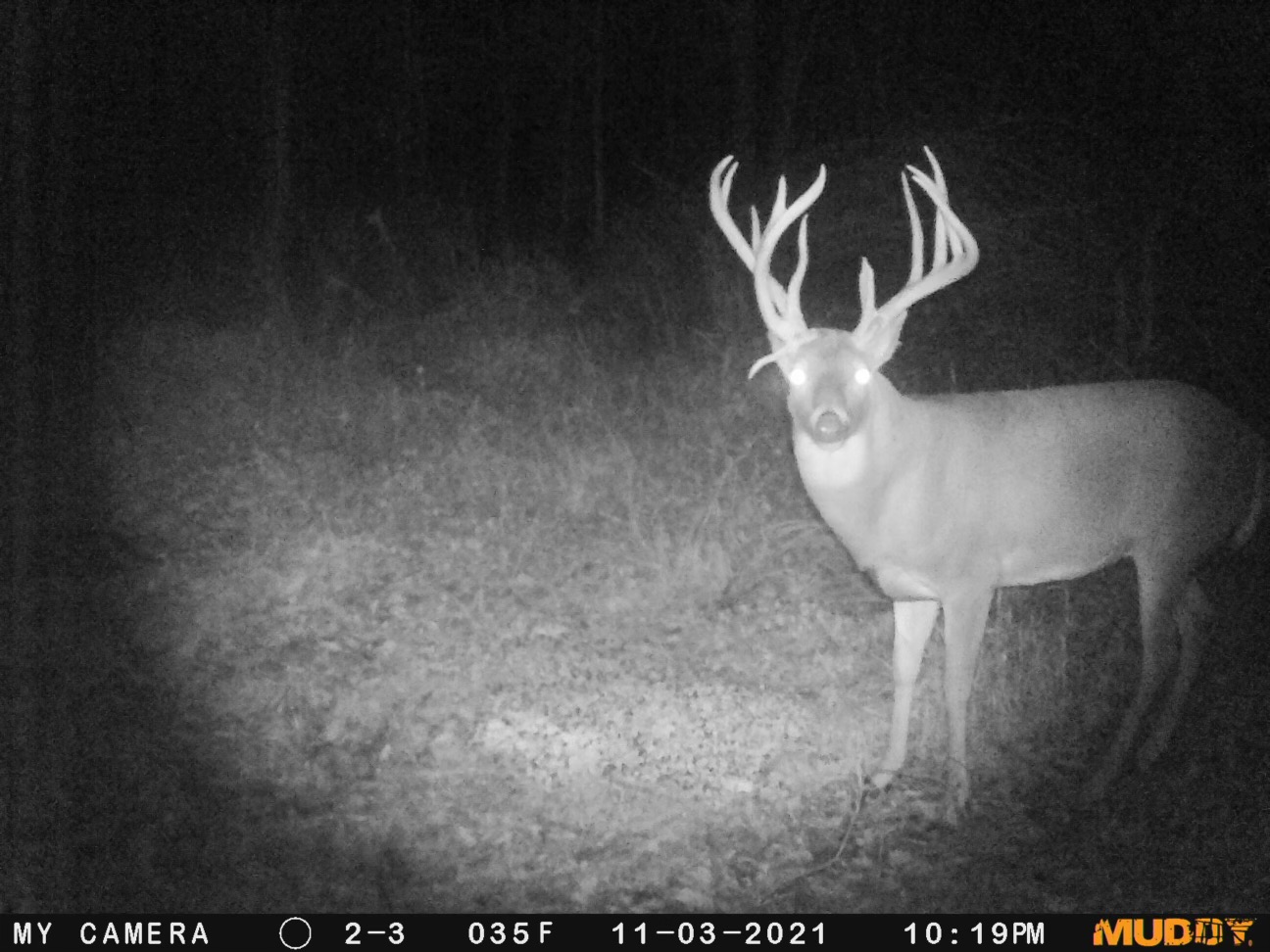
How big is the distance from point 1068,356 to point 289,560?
19.5 feet

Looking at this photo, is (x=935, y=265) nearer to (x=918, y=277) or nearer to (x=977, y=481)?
(x=918, y=277)

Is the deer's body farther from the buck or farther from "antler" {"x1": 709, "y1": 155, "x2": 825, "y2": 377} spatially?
"antler" {"x1": 709, "y1": 155, "x2": 825, "y2": 377}

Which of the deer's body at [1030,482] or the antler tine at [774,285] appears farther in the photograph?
the deer's body at [1030,482]

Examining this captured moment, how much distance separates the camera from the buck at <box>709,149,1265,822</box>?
4.18m

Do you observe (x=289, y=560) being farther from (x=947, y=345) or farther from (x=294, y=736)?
(x=947, y=345)

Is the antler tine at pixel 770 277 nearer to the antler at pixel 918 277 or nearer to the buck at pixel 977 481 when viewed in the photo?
the buck at pixel 977 481

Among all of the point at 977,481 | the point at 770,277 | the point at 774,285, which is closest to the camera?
the point at 770,277

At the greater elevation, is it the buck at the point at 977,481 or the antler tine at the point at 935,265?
the antler tine at the point at 935,265

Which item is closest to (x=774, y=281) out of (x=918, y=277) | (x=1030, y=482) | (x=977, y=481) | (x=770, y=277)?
(x=770, y=277)

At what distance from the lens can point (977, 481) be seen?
447 cm

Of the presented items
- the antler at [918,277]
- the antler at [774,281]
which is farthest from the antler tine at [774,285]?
the antler at [918,277]

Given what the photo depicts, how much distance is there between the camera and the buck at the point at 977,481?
13.7ft

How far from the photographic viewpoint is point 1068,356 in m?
8.43

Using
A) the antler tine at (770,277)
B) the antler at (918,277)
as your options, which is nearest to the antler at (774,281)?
the antler tine at (770,277)
